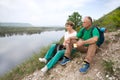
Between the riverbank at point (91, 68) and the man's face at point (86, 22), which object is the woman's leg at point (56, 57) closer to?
the riverbank at point (91, 68)

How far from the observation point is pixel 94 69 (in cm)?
489

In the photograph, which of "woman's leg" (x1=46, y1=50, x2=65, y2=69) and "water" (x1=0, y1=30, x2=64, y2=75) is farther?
"water" (x1=0, y1=30, x2=64, y2=75)

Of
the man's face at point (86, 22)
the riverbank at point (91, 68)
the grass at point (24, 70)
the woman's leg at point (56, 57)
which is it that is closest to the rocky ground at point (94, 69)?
the riverbank at point (91, 68)

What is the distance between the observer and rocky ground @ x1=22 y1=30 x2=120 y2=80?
4.67 meters

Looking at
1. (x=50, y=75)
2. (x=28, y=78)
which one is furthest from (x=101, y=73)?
(x=28, y=78)

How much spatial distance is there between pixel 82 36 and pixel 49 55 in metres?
1.48

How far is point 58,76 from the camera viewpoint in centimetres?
535

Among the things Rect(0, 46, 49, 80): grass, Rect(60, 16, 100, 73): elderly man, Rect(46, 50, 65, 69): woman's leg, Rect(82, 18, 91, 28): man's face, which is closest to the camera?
Rect(60, 16, 100, 73): elderly man

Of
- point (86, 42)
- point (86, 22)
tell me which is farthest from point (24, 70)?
point (86, 22)

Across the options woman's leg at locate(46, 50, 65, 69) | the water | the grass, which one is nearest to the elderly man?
woman's leg at locate(46, 50, 65, 69)

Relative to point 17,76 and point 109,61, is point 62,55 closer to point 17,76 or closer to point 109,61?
point 109,61

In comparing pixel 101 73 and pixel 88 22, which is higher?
pixel 88 22

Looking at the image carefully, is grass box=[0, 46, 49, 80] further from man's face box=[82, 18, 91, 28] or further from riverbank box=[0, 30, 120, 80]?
man's face box=[82, 18, 91, 28]

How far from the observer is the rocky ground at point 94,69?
4672 mm
